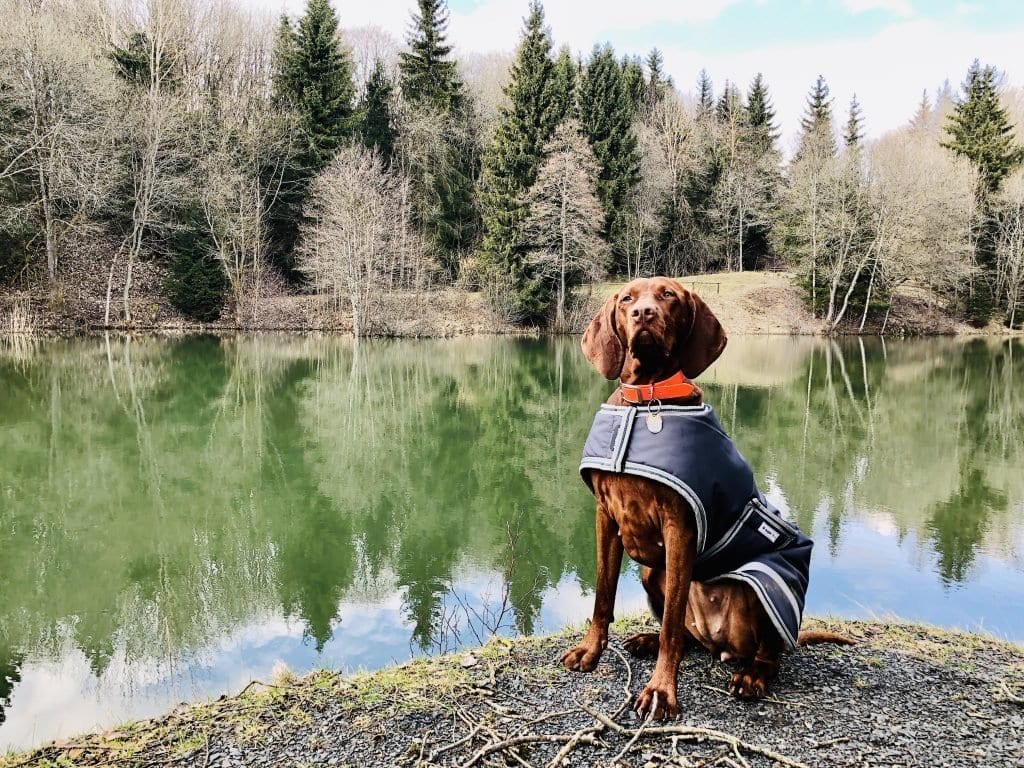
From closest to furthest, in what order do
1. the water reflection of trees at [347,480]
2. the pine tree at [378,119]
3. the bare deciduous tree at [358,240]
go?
the water reflection of trees at [347,480] → the bare deciduous tree at [358,240] → the pine tree at [378,119]

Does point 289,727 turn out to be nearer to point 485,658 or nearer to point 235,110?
point 485,658

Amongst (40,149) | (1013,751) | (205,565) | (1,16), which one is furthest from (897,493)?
(1,16)

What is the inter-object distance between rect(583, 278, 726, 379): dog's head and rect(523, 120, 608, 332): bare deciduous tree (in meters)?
31.2

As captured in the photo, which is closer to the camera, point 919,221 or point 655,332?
point 655,332

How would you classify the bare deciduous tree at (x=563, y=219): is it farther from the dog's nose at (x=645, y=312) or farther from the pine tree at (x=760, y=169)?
the dog's nose at (x=645, y=312)

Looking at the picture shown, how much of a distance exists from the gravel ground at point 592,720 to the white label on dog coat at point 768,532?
669 millimetres

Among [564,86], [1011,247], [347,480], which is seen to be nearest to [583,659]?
[347,480]

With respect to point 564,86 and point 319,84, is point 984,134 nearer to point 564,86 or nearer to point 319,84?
point 564,86

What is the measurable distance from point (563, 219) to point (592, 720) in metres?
32.3

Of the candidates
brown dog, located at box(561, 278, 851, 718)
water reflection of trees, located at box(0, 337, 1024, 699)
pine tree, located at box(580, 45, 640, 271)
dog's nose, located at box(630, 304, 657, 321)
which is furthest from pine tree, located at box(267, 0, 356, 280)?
dog's nose, located at box(630, 304, 657, 321)

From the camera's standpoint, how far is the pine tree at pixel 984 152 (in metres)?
39.5

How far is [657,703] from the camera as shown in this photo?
2.79m

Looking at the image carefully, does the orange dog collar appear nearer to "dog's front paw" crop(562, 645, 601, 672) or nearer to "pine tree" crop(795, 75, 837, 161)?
"dog's front paw" crop(562, 645, 601, 672)

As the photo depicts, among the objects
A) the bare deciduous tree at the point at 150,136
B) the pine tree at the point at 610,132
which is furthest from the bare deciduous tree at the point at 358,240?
the pine tree at the point at 610,132
